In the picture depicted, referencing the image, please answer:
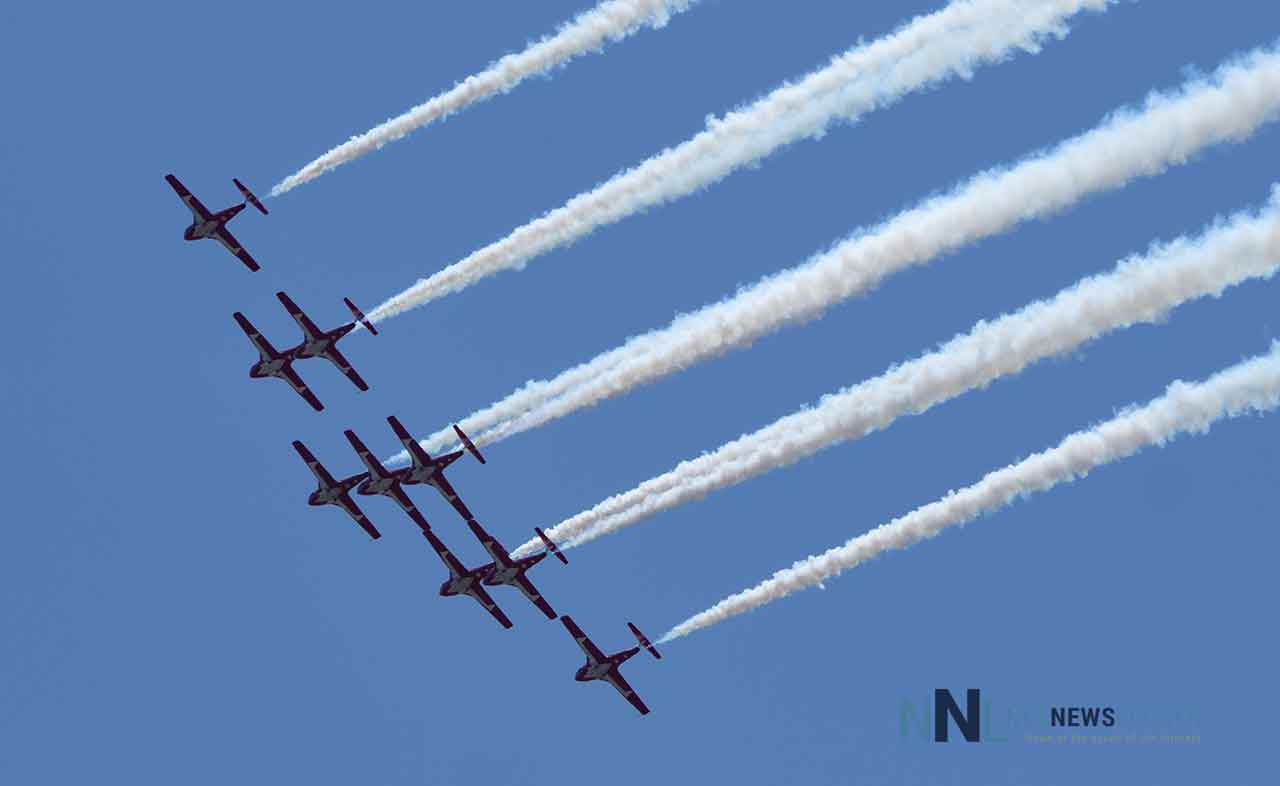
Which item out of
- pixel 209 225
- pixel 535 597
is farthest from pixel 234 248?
pixel 535 597

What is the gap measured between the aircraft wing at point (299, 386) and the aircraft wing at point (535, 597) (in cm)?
577

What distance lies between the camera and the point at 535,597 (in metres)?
55.8

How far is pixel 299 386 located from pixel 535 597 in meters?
6.73

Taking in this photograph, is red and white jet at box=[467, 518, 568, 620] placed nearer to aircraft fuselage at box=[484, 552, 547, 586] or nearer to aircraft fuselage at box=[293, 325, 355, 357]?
aircraft fuselage at box=[484, 552, 547, 586]

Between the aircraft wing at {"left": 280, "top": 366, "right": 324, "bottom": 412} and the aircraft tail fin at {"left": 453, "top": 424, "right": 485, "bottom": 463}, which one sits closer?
the aircraft tail fin at {"left": 453, "top": 424, "right": 485, "bottom": 463}

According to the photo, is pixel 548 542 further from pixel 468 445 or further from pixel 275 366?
pixel 275 366

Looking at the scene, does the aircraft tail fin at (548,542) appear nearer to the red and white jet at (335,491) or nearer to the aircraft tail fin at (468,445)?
the aircraft tail fin at (468,445)

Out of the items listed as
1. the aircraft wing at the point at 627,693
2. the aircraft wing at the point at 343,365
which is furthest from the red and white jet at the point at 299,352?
the aircraft wing at the point at 627,693

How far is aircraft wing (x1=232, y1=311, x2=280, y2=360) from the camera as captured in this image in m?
57.4

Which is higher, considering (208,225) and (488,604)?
(208,225)

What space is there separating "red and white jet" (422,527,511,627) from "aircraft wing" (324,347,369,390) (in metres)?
3.44

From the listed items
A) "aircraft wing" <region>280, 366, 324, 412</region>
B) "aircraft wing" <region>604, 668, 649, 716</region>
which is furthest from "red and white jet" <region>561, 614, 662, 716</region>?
"aircraft wing" <region>280, 366, 324, 412</region>

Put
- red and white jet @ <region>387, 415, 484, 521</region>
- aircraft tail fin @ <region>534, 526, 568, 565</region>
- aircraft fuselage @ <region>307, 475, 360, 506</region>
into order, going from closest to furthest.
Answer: aircraft tail fin @ <region>534, 526, 568, 565</region>
red and white jet @ <region>387, 415, 484, 521</region>
aircraft fuselage @ <region>307, 475, 360, 506</region>

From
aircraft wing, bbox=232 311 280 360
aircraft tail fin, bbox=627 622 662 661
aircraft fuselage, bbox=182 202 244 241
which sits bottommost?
aircraft tail fin, bbox=627 622 662 661
